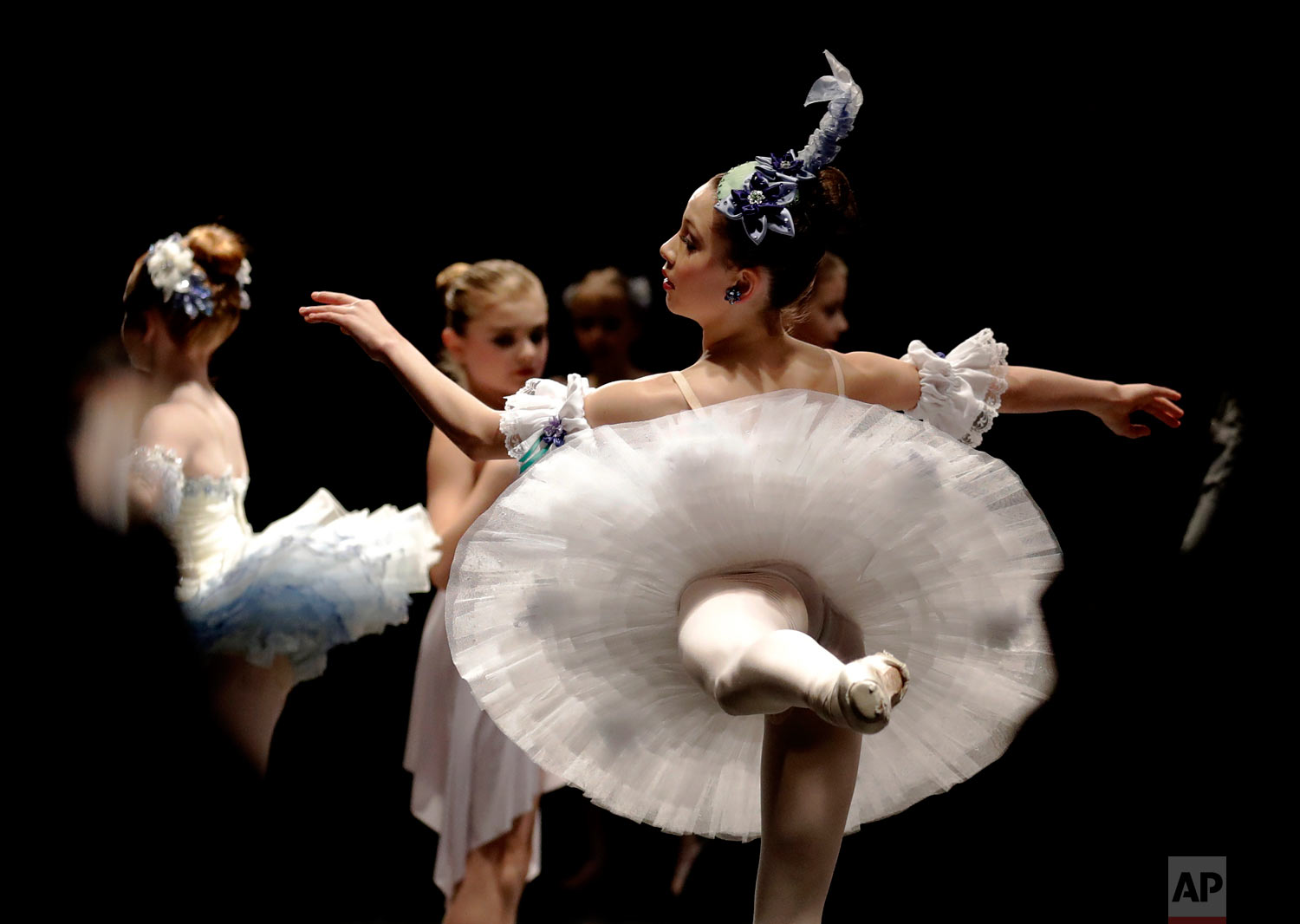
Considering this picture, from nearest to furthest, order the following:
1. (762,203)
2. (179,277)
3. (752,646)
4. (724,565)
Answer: (752,646) → (724,565) → (762,203) → (179,277)

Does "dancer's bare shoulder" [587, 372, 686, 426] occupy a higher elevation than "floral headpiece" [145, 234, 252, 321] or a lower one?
lower

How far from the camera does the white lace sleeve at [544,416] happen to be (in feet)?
5.44

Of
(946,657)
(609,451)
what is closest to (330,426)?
(609,451)

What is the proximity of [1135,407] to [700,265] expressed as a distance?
2.29 ft

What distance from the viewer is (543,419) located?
1680mm

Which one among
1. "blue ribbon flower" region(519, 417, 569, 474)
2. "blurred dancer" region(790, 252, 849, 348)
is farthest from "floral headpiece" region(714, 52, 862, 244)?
"blurred dancer" region(790, 252, 849, 348)

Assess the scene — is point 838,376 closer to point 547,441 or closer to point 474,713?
point 547,441

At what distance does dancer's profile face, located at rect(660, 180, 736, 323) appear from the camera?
1.68m

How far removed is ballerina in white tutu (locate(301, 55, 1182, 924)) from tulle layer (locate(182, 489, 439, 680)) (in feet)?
2.45

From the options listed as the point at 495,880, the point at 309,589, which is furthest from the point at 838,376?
the point at 495,880

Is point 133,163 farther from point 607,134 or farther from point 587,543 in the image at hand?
point 587,543

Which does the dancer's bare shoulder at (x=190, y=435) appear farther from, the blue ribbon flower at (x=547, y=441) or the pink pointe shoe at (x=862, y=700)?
the pink pointe shoe at (x=862, y=700)

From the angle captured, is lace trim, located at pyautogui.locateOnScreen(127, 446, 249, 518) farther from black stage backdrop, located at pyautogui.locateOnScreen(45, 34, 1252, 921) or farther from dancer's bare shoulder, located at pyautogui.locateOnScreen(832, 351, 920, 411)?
dancer's bare shoulder, located at pyautogui.locateOnScreen(832, 351, 920, 411)

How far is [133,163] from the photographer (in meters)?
2.53
